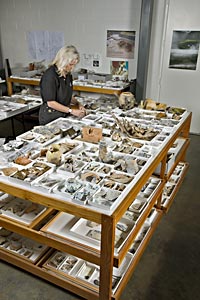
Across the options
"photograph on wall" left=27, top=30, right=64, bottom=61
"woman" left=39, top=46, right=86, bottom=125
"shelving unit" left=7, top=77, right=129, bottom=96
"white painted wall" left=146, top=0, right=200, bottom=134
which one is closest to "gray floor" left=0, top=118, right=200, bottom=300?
"woman" left=39, top=46, right=86, bottom=125

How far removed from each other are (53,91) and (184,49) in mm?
2588

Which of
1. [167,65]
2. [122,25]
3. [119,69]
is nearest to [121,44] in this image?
[122,25]

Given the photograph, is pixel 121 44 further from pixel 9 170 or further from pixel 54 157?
pixel 9 170

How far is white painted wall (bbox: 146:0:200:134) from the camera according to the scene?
14.3 feet

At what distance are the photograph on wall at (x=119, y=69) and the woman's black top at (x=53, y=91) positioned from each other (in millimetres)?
1996

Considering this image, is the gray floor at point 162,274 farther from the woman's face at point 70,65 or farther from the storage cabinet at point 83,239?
the woman's face at point 70,65

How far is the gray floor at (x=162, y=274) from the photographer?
78.5 inches

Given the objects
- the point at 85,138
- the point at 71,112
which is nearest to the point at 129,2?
the point at 71,112

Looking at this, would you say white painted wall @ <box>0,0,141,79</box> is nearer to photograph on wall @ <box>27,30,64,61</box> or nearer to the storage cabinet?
photograph on wall @ <box>27,30,64,61</box>

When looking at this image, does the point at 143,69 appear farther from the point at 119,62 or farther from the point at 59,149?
the point at 59,149

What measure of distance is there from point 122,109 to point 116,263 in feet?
6.08

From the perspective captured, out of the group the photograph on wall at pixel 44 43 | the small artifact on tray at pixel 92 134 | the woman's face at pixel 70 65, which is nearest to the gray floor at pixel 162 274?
the small artifact on tray at pixel 92 134

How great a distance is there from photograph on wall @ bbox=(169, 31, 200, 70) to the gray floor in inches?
104

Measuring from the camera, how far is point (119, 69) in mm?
5008
